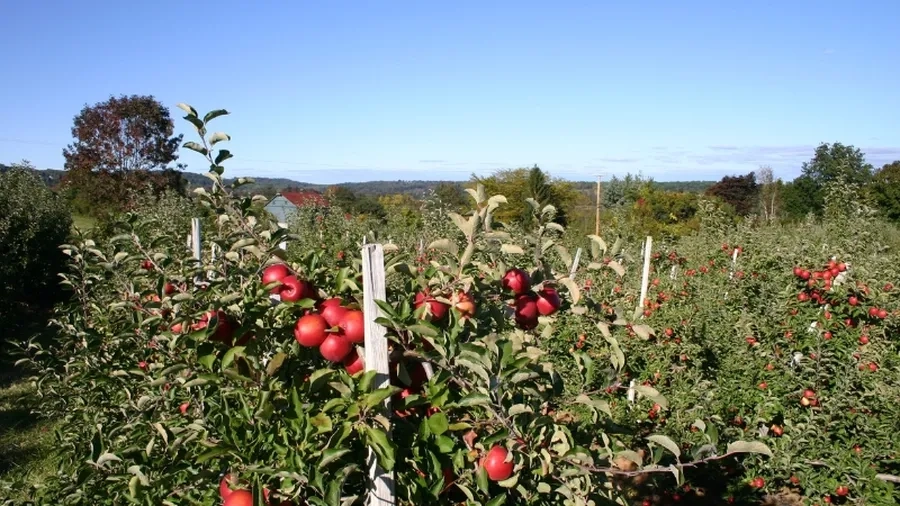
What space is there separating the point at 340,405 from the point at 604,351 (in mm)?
3740

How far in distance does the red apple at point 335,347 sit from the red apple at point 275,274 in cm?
16

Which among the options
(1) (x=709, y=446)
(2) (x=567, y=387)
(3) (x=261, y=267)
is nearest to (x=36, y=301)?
(2) (x=567, y=387)

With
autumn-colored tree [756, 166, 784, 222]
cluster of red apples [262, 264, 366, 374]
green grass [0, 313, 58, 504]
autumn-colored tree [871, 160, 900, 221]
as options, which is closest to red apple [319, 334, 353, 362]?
cluster of red apples [262, 264, 366, 374]

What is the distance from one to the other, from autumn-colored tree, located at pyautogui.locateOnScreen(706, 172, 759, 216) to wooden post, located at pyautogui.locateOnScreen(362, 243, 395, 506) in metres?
40.1

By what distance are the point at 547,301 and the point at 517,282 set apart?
0.30 ft

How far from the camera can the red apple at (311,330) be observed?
1250mm

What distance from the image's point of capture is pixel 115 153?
21.1m

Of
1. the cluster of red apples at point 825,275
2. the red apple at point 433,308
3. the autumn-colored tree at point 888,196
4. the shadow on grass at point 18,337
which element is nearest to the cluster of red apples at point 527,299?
the red apple at point 433,308

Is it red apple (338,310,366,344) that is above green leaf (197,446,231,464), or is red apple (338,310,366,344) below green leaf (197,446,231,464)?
above

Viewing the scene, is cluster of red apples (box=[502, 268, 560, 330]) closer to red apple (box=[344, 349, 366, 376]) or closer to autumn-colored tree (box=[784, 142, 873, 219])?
red apple (box=[344, 349, 366, 376])

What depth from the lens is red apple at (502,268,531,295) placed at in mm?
1415

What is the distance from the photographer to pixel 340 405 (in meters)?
1.23

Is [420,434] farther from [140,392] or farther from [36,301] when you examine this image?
[36,301]

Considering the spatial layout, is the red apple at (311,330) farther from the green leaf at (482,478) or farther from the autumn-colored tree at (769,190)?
the autumn-colored tree at (769,190)
